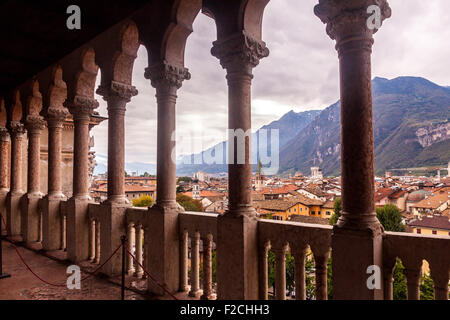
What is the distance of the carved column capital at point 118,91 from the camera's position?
22.7 ft

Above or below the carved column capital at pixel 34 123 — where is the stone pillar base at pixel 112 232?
below

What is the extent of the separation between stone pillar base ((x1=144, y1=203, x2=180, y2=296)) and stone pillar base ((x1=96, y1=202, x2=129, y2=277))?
1.30 meters

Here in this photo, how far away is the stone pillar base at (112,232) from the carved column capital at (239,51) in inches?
161

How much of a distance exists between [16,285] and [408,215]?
918 cm

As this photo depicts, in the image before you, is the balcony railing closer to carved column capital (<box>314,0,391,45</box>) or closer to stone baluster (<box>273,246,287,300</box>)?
stone baluster (<box>273,246,287,300</box>)

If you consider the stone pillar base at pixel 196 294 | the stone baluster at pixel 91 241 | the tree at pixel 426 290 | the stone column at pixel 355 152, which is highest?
the stone column at pixel 355 152

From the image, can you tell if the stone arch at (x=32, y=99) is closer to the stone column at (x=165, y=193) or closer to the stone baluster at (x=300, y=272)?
the stone column at (x=165, y=193)

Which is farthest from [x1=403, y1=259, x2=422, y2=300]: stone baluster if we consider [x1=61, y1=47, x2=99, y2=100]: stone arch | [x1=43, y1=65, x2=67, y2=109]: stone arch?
[x1=43, y1=65, x2=67, y2=109]: stone arch

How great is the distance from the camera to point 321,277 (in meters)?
3.89

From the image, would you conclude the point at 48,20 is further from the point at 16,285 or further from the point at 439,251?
the point at 439,251

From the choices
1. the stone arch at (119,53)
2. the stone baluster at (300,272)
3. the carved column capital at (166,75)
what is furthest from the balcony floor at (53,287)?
the stone arch at (119,53)

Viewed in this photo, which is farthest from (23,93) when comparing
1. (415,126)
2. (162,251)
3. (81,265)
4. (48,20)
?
(415,126)

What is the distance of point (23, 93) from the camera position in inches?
433

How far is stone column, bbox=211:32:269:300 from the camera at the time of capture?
4.54m
